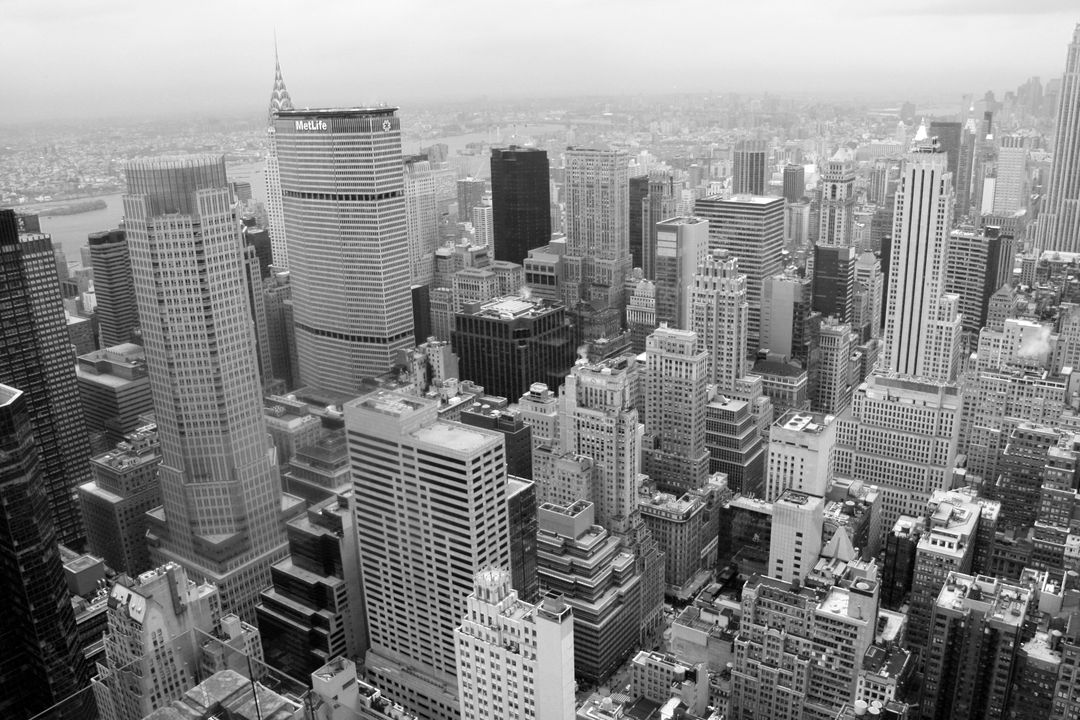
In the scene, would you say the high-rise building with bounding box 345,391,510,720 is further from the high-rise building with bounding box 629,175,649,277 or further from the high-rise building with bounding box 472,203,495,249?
the high-rise building with bounding box 472,203,495,249

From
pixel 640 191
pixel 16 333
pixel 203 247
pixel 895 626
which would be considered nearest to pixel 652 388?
pixel 895 626

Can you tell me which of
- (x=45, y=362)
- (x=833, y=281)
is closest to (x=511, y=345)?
(x=45, y=362)

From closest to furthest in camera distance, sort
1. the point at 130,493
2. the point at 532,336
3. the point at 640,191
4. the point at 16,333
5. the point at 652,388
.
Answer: the point at 16,333 → the point at 130,493 → the point at 652,388 → the point at 532,336 → the point at 640,191

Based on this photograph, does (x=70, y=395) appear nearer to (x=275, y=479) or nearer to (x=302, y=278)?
(x=275, y=479)

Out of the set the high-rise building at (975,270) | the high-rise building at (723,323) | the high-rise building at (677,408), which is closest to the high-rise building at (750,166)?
the high-rise building at (975,270)

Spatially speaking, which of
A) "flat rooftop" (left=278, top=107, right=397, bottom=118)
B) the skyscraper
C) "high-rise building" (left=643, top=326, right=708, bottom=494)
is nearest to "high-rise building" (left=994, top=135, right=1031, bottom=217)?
the skyscraper

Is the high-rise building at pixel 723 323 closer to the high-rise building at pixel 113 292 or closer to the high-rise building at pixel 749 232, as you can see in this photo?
the high-rise building at pixel 749 232
